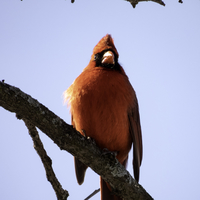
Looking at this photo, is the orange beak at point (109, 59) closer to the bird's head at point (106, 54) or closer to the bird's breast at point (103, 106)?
the bird's head at point (106, 54)

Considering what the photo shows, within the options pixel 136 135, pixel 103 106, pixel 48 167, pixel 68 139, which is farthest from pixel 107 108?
pixel 48 167

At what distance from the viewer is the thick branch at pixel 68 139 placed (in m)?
2.24

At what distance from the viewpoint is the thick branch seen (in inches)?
88.2

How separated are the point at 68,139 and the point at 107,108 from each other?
0.75 metres

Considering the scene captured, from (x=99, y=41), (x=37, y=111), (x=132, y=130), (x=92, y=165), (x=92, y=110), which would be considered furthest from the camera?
(x=99, y=41)

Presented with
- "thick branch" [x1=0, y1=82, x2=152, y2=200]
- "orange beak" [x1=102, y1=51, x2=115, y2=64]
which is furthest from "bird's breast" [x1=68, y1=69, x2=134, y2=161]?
"thick branch" [x1=0, y1=82, x2=152, y2=200]

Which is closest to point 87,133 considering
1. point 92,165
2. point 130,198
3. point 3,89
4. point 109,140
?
point 109,140

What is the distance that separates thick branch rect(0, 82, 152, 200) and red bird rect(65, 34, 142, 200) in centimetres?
44

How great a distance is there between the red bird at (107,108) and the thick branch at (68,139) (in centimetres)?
44

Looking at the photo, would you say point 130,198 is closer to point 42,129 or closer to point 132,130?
point 132,130

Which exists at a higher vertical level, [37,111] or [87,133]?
[87,133]

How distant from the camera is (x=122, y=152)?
137 inches

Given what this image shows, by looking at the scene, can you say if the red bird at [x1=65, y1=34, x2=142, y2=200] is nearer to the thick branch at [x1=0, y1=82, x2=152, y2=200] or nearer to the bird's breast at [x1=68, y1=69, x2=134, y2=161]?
the bird's breast at [x1=68, y1=69, x2=134, y2=161]

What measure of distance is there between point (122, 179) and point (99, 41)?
1929 mm
